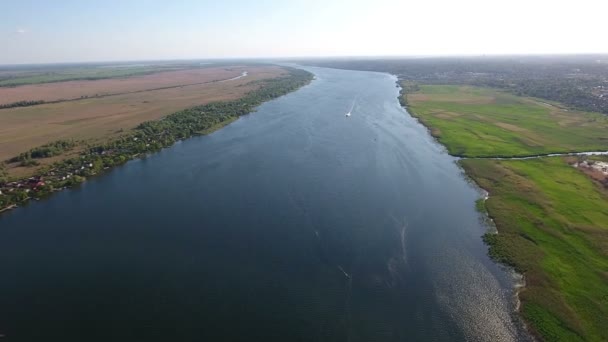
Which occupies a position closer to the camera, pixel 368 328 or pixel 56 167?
pixel 368 328

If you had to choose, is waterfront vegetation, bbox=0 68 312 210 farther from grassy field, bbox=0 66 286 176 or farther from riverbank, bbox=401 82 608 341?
riverbank, bbox=401 82 608 341

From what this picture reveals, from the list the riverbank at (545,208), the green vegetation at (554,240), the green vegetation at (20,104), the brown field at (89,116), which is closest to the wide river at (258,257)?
the green vegetation at (554,240)

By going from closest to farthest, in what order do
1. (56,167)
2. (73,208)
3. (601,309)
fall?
(601,309), (73,208), (56,167)

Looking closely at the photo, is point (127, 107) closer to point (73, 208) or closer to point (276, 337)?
point (73, 208)

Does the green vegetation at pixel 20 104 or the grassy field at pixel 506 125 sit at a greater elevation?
the green vegetation at pixel 20 104

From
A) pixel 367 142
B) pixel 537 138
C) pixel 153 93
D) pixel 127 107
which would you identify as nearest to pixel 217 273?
pixel 367 142

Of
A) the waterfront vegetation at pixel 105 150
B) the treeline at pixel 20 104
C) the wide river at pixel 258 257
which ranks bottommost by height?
the wide river at pixel 258 257

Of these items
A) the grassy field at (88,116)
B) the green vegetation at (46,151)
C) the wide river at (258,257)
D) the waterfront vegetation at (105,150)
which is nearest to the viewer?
the wide river at (258,257)

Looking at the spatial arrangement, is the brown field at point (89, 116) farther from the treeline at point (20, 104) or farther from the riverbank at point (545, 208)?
the riverbank at point (545, 208)
